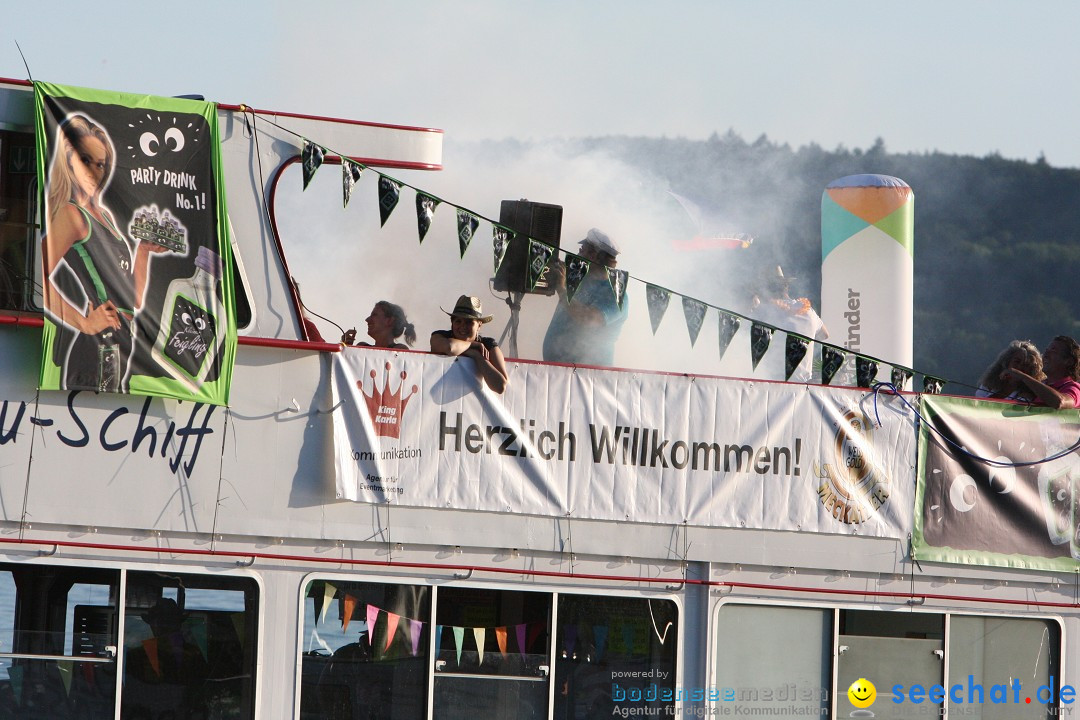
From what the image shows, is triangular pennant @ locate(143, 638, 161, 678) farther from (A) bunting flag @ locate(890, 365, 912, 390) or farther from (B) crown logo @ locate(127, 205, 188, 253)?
(A) bunting flag @ locate(890, 365, 912, 390)

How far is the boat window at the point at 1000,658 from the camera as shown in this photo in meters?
8.41

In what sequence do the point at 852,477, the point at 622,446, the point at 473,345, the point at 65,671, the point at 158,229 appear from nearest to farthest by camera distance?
1. the point at 65,671
2. the point at 158,229
3. the point at 473,345
4. the point at 622,446
5. the point at 852,477

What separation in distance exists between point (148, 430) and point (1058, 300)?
69.8 m

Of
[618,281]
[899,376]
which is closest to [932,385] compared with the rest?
[899,376]

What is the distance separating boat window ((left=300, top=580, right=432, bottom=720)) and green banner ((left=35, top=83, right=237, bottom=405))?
4.29 ft

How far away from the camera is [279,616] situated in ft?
24.6

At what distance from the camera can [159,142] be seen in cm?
748

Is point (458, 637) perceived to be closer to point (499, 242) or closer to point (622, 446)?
point (622, 446)

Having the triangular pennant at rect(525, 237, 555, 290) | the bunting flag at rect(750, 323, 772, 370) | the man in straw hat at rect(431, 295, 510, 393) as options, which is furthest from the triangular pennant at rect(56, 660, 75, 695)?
the bunting flag at rect(750, 323, 772, 370)

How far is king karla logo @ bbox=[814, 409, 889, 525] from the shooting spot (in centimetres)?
832

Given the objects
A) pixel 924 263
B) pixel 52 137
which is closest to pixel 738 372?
pixel 52 137

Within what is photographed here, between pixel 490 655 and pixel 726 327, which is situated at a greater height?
pixel 726 327

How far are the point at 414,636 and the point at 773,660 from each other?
2169 millimetres

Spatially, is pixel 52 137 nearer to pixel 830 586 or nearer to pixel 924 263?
pixel 830 586
